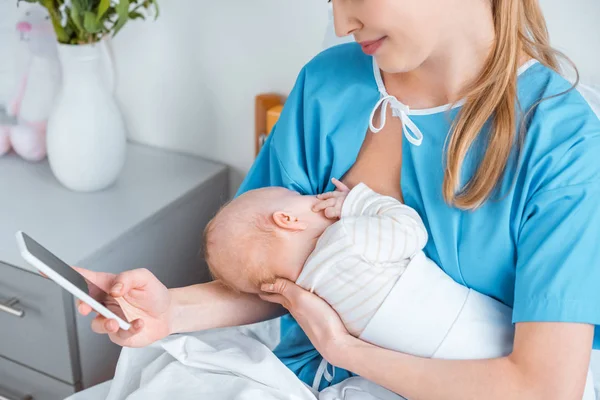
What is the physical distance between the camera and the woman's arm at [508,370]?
0.86m

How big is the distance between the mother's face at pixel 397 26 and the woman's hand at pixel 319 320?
36 cm

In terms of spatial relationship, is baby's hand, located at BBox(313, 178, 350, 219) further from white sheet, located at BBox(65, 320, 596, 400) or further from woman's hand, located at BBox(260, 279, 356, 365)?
white sheet, located at BBox(65, 320, 596, 400)

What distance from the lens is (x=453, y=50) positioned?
3.17 ft

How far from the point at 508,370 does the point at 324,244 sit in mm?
305

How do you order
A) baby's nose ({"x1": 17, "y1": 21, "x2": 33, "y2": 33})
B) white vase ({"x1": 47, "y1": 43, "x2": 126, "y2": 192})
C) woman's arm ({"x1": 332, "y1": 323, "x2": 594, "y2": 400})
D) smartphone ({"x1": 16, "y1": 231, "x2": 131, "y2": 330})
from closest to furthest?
smartphone ({"x1": 16, "y1": 231, "x2": 131, "y2": 330}) < woman's arm ({"x1": 332, "y1": 323, "x2": 594, "y2": 400}) < white vase ({"x1": 47, "y1": 43, "x2": 126, "y2": 192}) < baby's nose ({"x1": 17, "y1": 21, "x2": 33, "y2": 33})

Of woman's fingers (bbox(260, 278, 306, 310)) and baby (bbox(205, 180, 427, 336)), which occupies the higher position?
baby (bbox(205, 180, 427, 336))

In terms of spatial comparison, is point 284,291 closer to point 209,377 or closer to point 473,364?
point 209,377

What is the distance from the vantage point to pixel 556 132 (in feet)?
2.99

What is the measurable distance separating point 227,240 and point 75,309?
1.54 ft

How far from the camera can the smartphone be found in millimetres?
747

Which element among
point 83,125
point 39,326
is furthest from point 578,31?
point 39,326

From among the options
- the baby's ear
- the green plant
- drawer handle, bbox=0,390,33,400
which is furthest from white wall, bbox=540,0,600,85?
drawer handle, bbox=0,390,33,400

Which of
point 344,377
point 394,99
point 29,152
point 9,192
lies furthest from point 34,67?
point 344,377

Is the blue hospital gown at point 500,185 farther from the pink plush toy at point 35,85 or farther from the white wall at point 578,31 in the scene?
the pink plush toy at point 35,85
